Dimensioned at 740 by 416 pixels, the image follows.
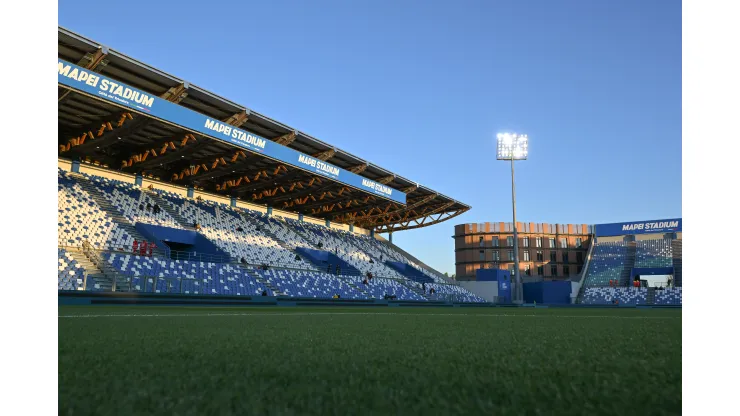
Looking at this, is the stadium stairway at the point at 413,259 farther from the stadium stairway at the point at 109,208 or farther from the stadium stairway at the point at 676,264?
the stadium stairway at the point at 109,208

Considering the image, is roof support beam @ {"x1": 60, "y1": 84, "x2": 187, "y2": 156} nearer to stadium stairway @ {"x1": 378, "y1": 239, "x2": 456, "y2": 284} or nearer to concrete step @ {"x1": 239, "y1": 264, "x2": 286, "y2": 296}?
concrete step @ {"x1": 239, "y1": 264, "x2": 286, "y2": 296}

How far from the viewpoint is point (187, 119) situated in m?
19.7

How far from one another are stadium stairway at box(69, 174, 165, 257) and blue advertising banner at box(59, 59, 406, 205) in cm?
500

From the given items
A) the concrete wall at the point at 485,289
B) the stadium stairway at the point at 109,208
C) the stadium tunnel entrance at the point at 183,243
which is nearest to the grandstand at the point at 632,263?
the concrete wall at the point at 485,289

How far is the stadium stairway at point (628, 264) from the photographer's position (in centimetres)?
3944

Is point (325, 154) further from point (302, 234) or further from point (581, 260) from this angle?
point (581, 260)

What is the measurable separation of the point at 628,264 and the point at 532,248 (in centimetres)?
1195

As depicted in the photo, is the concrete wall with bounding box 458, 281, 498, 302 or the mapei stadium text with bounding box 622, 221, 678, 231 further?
the mapei stadium text with bounding box 622, 221, 678, 231

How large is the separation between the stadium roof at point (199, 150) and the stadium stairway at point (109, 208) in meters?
1.46

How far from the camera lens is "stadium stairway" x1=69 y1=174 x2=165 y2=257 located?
67.8 ft

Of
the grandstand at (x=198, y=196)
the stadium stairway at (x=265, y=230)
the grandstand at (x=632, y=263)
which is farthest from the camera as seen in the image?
the grandstand at (x=632, y=263)

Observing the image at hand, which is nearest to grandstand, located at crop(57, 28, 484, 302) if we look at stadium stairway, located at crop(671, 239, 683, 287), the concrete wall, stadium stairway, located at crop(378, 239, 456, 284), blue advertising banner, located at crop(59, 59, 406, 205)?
blue advertising banner, located at crop(59, 59, 406, 205)
